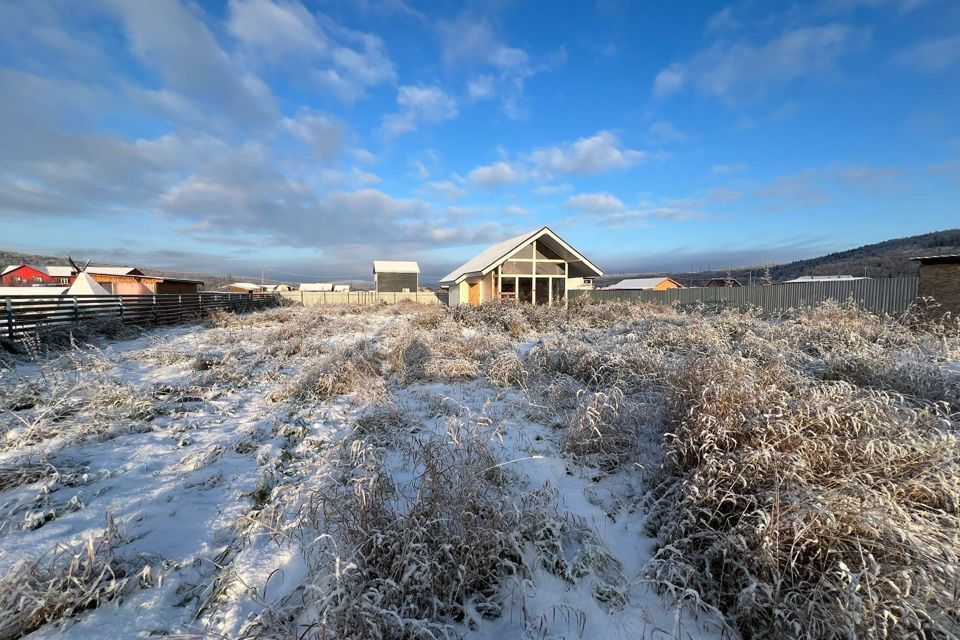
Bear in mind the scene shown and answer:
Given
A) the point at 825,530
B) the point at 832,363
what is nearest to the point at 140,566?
the point at 825,530

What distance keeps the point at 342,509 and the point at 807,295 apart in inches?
714

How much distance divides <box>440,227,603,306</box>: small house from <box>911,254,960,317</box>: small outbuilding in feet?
33.5

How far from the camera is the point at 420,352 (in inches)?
293

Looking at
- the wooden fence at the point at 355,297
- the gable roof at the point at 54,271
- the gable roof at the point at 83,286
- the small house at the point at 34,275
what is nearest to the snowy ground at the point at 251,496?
the gable roof at the point at 83,286

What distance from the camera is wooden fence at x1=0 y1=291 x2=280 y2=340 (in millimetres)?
9234

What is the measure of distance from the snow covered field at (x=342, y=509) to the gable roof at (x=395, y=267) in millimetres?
33948

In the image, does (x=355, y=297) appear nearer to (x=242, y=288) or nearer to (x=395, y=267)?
(x=395, y=267)

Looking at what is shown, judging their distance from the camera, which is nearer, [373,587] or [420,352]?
[373,587]

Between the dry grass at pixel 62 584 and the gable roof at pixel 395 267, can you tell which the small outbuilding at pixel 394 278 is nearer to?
the gable roof at pixel 395 267

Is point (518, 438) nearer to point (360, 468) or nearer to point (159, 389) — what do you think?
point (360, 468)

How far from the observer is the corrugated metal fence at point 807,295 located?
11.9m

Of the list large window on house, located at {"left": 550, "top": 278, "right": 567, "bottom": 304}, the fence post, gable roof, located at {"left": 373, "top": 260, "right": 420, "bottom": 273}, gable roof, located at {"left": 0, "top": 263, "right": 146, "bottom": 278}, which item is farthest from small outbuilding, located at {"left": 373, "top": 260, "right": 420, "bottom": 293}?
the fence post

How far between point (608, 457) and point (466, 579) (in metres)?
1.83

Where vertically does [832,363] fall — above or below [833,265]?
below
